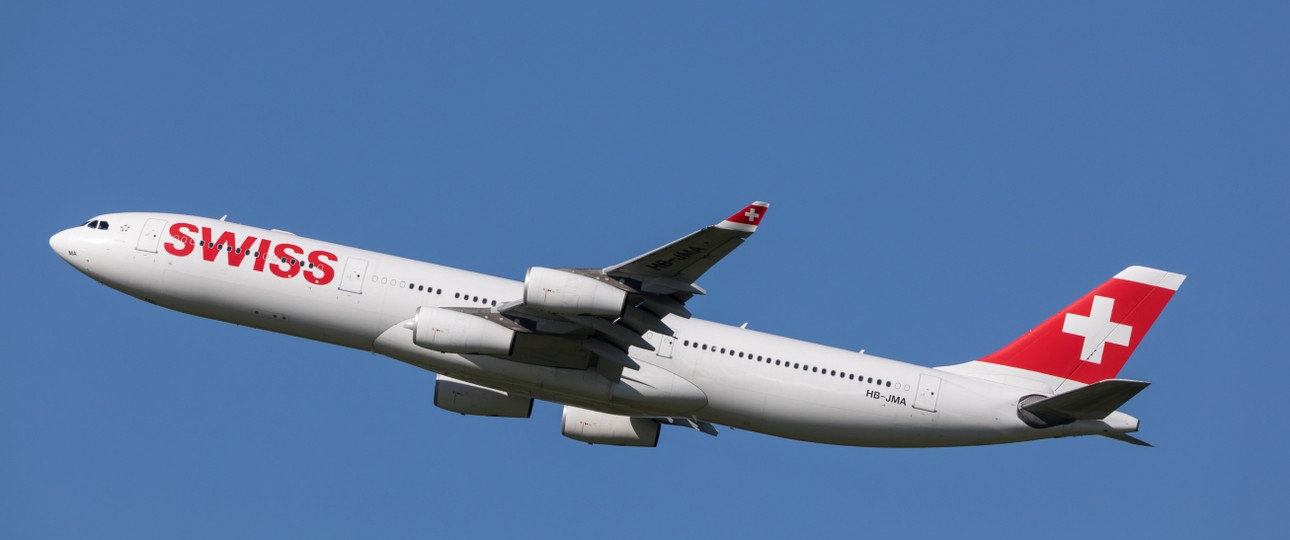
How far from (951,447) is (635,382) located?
10.3m

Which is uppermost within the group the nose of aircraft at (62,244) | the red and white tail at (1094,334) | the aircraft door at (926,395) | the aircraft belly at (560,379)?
the red and white tail at (1094,334)

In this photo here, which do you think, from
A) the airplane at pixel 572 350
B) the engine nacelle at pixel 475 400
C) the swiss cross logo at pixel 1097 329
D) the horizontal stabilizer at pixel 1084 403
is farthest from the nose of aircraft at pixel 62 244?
the swiss cross logo at pixel 1097 329

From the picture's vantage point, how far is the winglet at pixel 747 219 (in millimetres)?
34969

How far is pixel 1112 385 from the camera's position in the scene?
133 feet

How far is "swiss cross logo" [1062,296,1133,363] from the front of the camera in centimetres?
4584

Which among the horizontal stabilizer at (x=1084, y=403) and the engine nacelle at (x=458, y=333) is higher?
the horizontal stabilizer at (x=1084, y=403)

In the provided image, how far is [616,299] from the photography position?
37.9 meters

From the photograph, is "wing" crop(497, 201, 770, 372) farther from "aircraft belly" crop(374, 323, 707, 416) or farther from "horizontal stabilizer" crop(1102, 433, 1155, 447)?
"horizontal stabilizer" crop(1102, 433, 1155, 447)

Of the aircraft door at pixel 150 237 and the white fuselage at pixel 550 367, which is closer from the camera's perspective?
the white fuselage at pixel 550 367

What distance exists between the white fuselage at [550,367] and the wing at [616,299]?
102 centimetres

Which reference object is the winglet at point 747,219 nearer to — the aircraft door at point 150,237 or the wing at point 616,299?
the wing at point 616,299

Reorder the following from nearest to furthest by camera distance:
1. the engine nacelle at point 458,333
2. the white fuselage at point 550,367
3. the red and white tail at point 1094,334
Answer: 1. the engine nacelle at point 458,333
2. the white fuselage at point 550,367
3. the red and white tail at point 1094,334

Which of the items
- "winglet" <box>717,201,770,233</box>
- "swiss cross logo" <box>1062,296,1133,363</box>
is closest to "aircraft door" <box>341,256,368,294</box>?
"winglet" <box>717,201,770,233</box>

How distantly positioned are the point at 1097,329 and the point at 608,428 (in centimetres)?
1641
